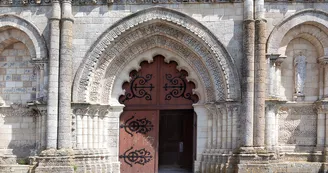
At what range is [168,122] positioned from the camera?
738 inches

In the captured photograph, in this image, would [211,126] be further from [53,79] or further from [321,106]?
[53,79]

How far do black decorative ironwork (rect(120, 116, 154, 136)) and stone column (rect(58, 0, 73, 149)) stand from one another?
5.69 ft

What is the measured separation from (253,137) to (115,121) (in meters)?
3.79

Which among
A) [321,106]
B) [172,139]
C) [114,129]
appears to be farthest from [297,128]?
[172,139]

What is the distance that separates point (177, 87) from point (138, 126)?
1.53m

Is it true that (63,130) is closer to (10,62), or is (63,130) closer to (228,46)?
(10,62)

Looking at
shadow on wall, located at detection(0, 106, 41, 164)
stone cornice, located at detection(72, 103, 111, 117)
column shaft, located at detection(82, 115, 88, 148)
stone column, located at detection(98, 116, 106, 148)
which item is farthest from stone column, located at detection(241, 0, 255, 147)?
shadow on wall, located at detection(0, 106, 41, 164)

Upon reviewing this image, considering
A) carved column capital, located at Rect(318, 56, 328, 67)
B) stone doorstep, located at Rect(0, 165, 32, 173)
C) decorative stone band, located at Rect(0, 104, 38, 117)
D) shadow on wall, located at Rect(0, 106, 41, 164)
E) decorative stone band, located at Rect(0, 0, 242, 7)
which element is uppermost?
decorative stone band, located at Rect(0, 0, 242, 7)

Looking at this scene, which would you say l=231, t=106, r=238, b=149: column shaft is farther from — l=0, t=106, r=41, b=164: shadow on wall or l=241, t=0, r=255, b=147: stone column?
l=0, t=106, r=41, b=164: shadow on wall

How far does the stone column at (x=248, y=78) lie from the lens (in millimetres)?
12367

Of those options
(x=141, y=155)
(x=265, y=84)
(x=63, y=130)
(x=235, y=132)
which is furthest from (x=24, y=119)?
(x=265, y=84)

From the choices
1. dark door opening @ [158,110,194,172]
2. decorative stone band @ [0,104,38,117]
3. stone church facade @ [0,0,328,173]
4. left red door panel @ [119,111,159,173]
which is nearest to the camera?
stone church facade @ [0,0,328,173]

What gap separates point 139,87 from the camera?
13.7m

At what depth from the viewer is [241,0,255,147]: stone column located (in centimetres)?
1237
